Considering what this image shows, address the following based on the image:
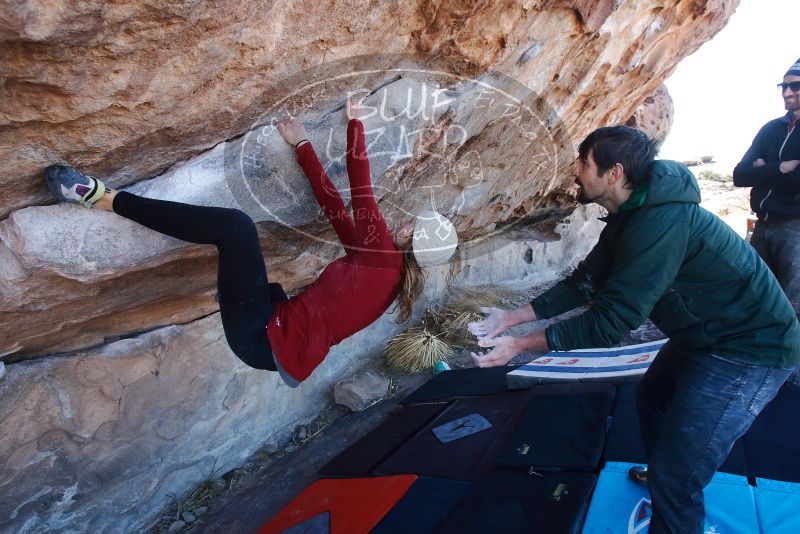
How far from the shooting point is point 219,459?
346cm

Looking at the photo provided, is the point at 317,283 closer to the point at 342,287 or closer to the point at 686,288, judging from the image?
the point at 342,287

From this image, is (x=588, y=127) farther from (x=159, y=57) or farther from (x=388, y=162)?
(x=159, y=57)

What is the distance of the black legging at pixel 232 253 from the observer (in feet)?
6.53

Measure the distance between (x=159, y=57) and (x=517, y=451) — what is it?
2.40m

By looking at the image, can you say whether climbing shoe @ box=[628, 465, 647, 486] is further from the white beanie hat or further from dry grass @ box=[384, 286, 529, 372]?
dry grass @ box=[384, 286, 529, 372]

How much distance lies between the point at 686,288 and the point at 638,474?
1.13 m

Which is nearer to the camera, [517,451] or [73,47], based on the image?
[73,47]

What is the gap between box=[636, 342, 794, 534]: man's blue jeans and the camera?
1.78 meters

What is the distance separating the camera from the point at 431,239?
9.45ft

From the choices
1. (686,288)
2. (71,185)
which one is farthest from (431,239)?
(71,185)

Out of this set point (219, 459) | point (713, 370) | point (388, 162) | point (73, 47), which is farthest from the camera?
point (219, 459)

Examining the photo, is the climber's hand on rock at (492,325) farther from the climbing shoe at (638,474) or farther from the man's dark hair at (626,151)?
the climbing shoe at (638,474)

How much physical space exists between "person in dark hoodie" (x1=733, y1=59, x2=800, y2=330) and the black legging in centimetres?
338

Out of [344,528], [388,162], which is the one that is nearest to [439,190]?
[388,162]
